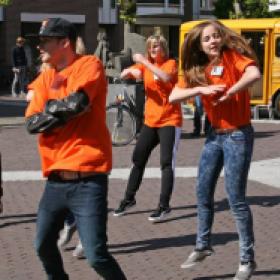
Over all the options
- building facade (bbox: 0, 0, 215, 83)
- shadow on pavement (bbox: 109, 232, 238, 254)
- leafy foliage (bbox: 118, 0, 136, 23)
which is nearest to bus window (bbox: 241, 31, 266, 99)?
leafy foliage (bbox: 118, 0, 136, 23)

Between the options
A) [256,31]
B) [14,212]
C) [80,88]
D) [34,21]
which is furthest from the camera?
[34,21]

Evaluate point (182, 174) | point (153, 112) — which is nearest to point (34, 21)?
point (182, 174)

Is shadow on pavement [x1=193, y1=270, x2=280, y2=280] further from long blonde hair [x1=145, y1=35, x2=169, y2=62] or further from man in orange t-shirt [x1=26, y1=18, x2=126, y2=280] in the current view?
long blonde hair [x1=145, y1=35, x2=169, y2=62]

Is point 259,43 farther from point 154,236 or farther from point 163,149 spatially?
point 154,236

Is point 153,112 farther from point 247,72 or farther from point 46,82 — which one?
point 46,82

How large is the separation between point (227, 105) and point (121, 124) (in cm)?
851

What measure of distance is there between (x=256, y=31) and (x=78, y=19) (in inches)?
974

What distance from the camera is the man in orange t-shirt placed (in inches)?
176

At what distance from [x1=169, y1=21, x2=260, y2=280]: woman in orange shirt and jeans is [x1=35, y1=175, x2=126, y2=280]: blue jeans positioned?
1.29 meters

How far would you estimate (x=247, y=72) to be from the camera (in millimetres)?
5469

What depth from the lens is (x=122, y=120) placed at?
14094 mm

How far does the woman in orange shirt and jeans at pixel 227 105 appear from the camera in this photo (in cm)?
557

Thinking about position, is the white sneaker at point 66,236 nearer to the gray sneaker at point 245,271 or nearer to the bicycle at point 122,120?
the gray sneaker at point 245,271

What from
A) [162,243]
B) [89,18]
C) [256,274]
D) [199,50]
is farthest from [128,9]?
[256,274]
